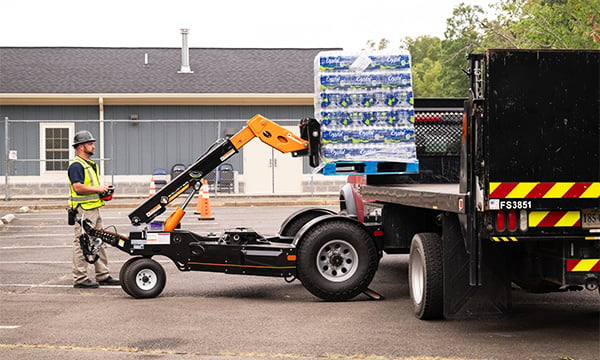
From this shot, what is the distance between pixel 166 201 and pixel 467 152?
13.8 ft

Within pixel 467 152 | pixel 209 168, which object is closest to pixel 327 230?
pixel 209 168

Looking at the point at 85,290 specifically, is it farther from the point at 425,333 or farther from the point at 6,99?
the point at 6,99

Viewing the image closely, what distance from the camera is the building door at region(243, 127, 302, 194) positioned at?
94.5 ft

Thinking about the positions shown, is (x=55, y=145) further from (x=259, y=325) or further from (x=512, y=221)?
(x=512, y=221)

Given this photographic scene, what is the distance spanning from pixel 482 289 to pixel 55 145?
22.8 metres

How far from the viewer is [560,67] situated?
6965 mm

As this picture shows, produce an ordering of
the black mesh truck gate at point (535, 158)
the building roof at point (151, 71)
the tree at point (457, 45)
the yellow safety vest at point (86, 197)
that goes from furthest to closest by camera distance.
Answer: the tree at point (457, 45), the building roof at point (151, 71), the yellow safety vest at point (86, 197), the black mesh truck gate at point (535, 158)

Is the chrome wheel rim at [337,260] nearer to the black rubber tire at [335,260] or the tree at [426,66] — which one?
the black rubber tire at [335,260]

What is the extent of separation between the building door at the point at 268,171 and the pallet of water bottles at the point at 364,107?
18.9 meters

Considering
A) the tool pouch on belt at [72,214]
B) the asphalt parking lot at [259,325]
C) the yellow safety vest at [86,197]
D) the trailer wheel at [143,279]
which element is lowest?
the asphalt parking lot at [259,325]

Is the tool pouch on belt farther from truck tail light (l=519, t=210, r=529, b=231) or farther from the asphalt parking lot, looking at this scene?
truck tail light (l=519, t=210, r=529, b=231)

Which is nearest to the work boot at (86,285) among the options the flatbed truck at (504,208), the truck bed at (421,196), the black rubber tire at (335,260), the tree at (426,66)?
Result: the flatbed truck at (504,208)

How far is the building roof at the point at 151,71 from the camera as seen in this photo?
95.0 ft

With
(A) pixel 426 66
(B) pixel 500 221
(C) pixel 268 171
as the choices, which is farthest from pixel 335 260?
(A) pixel 426 66
